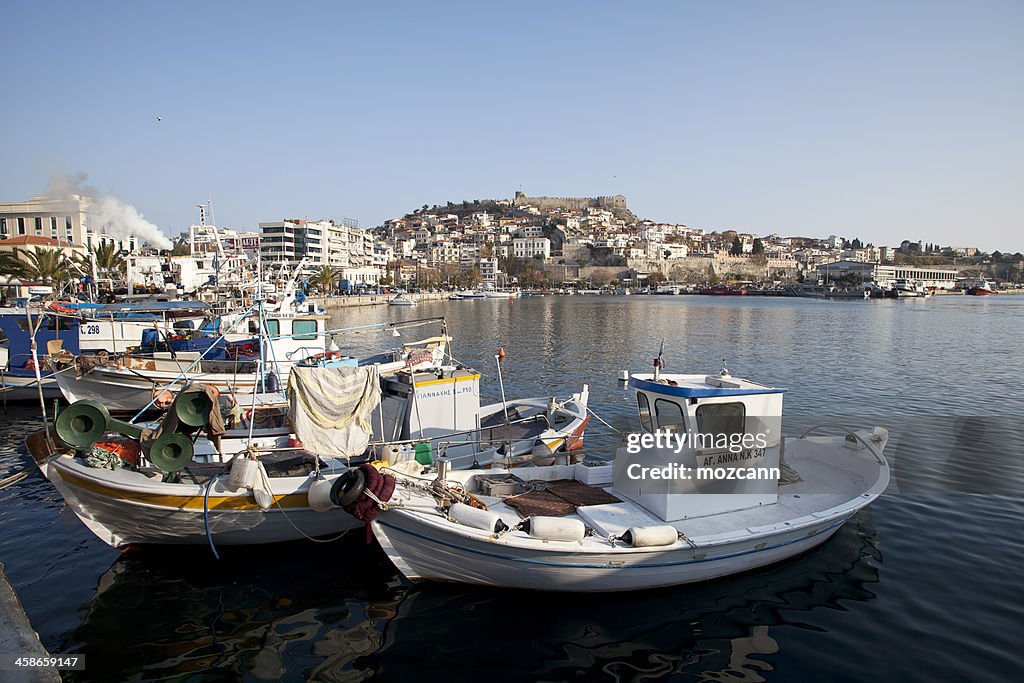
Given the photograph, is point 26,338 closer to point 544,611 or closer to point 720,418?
point 544,611

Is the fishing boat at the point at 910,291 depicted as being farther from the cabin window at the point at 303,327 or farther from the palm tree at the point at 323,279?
the cabin window at the point at 303,327

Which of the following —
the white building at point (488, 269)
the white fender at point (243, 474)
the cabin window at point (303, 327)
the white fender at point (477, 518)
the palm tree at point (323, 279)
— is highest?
the white building at point (488, 269)

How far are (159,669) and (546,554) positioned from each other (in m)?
4.47

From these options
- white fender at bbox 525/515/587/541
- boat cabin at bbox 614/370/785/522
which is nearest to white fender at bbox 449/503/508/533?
white fender at bbox 525/515/587/541

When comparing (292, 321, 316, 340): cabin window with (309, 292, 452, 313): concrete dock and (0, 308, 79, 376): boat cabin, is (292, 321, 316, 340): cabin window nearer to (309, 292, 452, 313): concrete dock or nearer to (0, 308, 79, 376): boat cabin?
(0, 308, 79, 376): boat cabin

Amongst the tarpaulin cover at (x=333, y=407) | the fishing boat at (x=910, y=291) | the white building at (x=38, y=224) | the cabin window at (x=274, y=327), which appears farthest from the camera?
the fishing boat at (x=910, y=291)

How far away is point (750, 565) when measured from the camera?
25.3 ft

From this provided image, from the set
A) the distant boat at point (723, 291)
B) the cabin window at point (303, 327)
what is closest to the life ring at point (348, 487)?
the cabin window at point (303, 327)

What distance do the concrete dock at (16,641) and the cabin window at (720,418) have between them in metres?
7.34

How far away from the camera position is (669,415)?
7.34m

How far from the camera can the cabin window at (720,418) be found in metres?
7.50

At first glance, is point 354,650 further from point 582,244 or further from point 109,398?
point 582,244

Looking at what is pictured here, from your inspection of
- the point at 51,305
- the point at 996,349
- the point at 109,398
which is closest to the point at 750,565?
the point at 109,398

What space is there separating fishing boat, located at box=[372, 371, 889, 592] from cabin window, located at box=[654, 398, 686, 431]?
0.06ft
